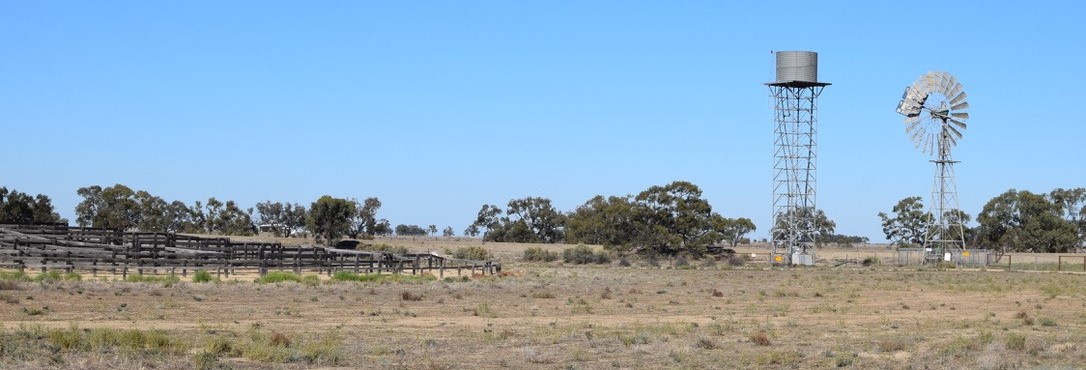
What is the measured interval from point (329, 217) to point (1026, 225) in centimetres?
6543

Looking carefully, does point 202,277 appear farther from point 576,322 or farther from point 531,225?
point 531,225

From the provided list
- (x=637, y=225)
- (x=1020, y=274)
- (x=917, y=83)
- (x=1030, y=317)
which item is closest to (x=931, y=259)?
(x=917, y=83)

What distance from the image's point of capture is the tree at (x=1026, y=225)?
124 meters

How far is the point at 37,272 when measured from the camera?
45.6m

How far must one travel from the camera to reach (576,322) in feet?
97.5

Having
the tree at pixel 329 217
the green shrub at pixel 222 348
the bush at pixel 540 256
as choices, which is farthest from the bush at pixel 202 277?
the tree at pixel 329 217

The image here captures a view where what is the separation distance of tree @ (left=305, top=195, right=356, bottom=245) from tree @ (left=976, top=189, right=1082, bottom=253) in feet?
203

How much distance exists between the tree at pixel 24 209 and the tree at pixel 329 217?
64.6 feet

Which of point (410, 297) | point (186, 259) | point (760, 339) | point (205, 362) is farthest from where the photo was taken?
point (186, 259)

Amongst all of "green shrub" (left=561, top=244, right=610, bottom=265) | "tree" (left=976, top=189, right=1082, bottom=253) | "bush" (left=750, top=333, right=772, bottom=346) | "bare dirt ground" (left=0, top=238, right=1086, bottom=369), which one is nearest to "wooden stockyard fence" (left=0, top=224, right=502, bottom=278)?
"bare dirt ground" (left=0, top=238, right=1086, bottom=369)

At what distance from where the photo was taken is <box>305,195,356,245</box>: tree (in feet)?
356

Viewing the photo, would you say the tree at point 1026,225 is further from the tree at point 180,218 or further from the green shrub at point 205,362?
the green shrub at point 205,362

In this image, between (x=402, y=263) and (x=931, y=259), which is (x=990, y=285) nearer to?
(x=402, y=263)

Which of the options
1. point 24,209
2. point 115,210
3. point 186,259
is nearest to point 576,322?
point 186,259
